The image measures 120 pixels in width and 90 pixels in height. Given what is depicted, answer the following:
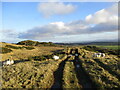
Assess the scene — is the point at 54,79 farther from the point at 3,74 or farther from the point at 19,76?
the point at 3,74

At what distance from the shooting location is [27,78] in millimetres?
14859

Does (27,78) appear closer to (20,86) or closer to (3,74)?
(20,86)

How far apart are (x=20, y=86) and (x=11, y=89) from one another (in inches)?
38.0

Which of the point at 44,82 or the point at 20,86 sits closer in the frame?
the point at 20,86

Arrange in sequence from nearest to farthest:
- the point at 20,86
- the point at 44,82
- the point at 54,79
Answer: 1. the point at 20,86
2. the point at 44,82
3. the point at 54,79

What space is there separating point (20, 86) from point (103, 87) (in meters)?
8.93

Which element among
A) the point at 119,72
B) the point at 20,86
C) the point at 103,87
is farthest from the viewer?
the point at 119,72

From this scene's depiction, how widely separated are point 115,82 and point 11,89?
1142 cm

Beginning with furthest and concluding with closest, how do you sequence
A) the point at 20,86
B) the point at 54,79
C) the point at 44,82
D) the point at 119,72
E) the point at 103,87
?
1. the point at 119,72
2. the point at 54,79
3. the point at 44,82
4. the point at 20,86
5. the point at 103,87

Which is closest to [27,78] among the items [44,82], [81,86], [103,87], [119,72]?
[44,82]

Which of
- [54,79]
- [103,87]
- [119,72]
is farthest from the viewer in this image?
[119,72]

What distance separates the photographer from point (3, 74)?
16578mm

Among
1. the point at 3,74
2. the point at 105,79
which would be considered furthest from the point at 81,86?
the point at 3,74

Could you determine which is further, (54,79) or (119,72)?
(119,72)
